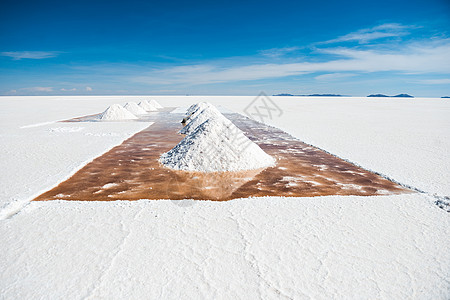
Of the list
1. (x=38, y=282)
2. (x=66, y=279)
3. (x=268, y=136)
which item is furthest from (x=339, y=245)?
(x=268, y=136)

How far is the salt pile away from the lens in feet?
19.5

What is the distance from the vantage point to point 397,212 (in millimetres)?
3689

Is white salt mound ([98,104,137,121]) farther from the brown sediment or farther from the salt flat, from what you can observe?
the salt flat

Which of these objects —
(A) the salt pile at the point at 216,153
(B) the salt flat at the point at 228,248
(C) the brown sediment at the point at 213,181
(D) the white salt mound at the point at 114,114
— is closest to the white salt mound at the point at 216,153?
(A) the salt pile at the point at 216,153

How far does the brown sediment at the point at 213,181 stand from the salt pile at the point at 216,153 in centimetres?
26

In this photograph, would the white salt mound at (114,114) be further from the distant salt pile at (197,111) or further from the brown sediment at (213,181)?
the brown sediment at (213,181)

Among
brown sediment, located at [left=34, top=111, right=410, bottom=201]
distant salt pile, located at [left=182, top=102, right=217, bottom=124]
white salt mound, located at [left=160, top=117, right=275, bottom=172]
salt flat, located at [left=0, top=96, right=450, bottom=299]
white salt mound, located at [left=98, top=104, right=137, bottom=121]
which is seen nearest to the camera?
salt flat, located at [left=0, top=96, right=450, bottom=299]

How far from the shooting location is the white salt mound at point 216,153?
5.93 metres

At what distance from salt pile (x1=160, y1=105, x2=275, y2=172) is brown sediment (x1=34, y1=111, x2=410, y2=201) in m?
0.26

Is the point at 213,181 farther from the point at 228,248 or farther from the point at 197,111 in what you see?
the point at 197,111

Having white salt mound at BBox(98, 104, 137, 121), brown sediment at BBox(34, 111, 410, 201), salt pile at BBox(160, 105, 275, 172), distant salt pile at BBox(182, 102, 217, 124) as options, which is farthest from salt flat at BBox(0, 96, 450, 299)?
white salt mound at BBox(98, 104, 137, 121)

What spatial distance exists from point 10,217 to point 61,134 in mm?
8063

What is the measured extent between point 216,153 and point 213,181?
115 cm

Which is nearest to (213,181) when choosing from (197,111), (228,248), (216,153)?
(216,153)
